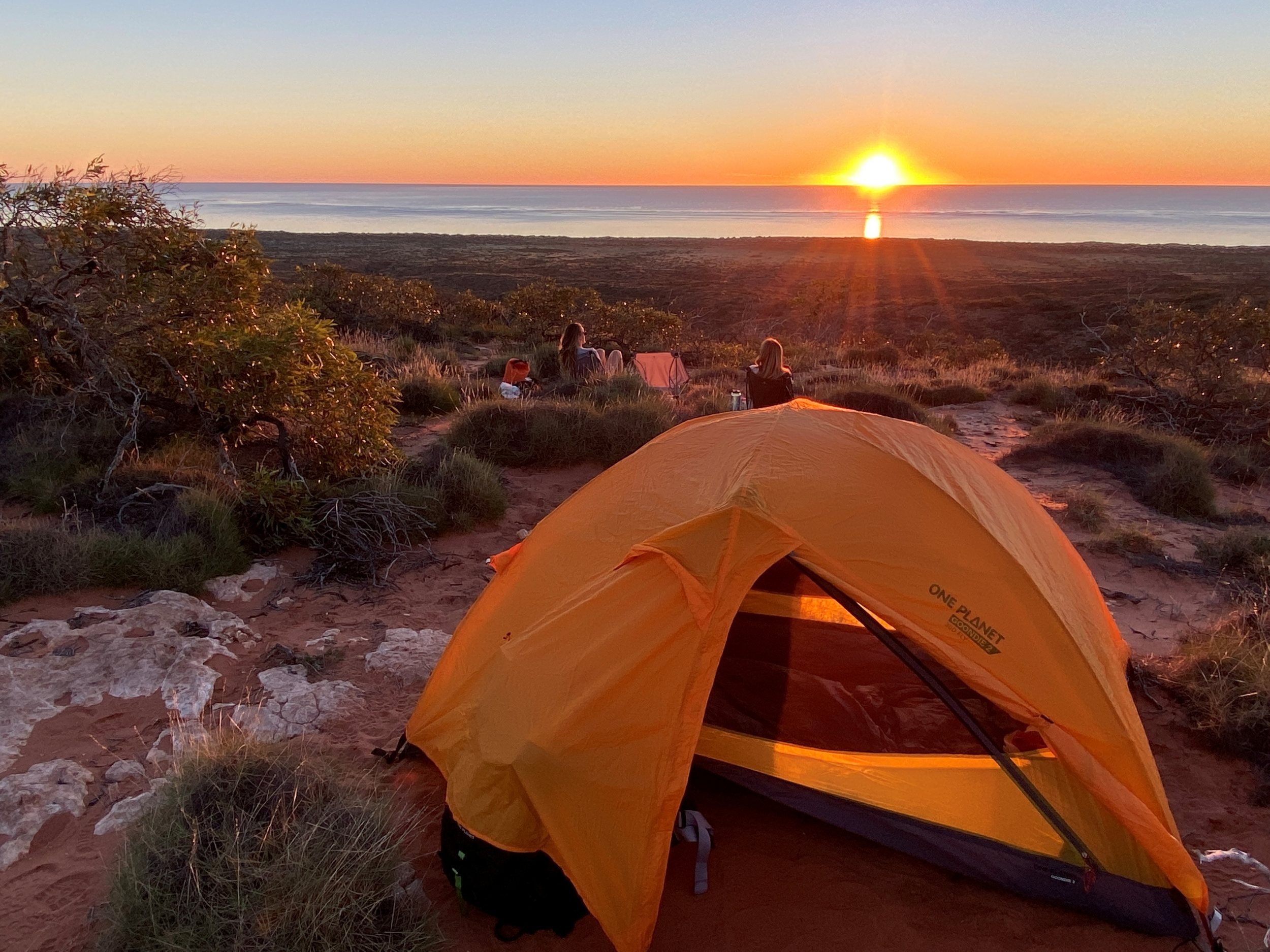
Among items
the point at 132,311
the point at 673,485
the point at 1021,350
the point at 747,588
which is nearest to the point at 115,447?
the point at 132,311

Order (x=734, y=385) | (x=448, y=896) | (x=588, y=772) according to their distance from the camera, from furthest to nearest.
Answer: (x=734, y=385) → (x=448, y=896) → (x=588, y=772)

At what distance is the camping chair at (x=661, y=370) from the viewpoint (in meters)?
13.2

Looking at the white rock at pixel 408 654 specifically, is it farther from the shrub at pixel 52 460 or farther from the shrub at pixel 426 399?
the shrub at pixel 426 399

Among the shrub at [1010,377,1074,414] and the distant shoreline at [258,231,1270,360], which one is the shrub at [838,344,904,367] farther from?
the distant shoreline at [258,231,1270,360]

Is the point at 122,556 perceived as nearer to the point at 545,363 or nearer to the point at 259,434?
the point at 259,434

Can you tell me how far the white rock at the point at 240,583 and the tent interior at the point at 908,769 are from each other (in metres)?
3.56

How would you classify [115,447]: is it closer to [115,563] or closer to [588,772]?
[115,563]

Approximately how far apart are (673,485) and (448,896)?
2062 mm

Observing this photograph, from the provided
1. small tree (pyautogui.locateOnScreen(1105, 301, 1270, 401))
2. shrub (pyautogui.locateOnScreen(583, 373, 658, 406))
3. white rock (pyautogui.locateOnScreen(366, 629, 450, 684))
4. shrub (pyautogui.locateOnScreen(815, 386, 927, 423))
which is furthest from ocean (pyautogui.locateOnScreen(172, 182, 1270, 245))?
white rock (pyautogui.locateOnScreen(366, 629, 450, 684))

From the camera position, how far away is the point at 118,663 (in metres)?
4.66

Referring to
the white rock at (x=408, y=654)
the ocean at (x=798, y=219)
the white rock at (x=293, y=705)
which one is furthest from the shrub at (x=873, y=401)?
the ocean at (x=798, y=219)

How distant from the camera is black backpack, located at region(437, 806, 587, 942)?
3066 mm

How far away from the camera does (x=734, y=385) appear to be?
13.2 meters

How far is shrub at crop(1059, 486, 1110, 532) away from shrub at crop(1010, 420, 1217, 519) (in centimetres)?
75
